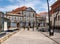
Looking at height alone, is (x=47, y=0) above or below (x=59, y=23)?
above

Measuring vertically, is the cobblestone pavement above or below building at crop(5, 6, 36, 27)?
below

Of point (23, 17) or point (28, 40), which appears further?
point (23, 17)

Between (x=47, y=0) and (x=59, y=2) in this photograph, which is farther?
(x=59, y=2)

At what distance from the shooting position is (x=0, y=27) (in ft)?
108

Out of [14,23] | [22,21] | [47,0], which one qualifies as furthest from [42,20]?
[47,0]

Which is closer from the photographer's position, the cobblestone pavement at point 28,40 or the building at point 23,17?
the cobblestone pavement at point 28,40

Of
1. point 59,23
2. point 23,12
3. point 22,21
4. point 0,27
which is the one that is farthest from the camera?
point 23,12

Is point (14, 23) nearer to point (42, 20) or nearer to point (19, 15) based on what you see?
point (19, 15)

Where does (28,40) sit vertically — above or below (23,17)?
below

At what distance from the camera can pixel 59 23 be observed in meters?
66.6

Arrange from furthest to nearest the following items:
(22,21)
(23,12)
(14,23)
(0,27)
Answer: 1. (23,12)
2. (22,21)
3. (14,23)
4. (0,27)

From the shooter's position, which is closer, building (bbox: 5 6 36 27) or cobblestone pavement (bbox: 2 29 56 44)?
cobblestone pavement (bbox: 2 29 56 44)

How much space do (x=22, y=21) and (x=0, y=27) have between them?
77918 mm

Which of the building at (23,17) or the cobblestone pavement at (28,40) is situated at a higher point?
the building at (23,17)
